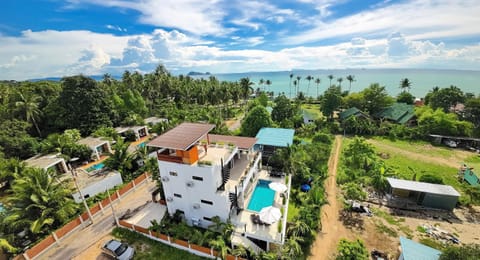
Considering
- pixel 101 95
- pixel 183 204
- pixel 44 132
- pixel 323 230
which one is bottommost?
pixel 323 230

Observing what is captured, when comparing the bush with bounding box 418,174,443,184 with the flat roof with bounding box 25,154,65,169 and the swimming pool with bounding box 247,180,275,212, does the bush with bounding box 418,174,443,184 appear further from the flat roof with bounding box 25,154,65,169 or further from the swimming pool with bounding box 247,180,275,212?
the flat roof with bounding box 25,154,65,169

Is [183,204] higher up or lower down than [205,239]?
higher up

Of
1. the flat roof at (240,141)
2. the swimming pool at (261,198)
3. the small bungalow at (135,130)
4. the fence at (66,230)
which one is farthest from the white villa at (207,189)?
the small bungalow at (135,130)

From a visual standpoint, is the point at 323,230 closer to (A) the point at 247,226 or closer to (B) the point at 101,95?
(A) the point at 247,226

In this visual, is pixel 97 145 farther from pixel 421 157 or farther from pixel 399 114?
pixel 399 114

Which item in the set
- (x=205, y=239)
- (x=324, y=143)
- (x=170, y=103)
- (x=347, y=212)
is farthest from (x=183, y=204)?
(x=170, y=103)

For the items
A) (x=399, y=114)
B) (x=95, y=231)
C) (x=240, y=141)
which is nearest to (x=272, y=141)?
(x=240, y=141)
